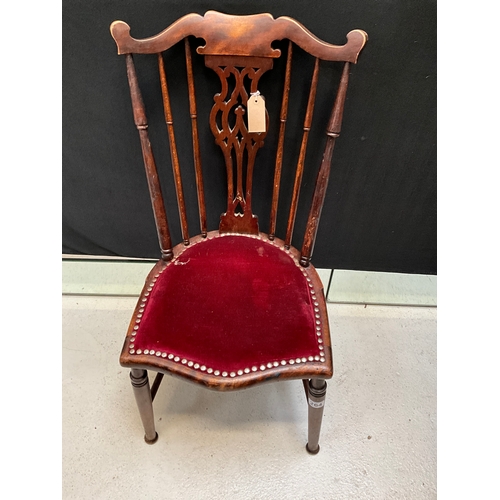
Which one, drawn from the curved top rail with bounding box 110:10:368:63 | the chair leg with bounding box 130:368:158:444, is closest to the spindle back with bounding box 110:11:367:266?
the curved top rail with bounding box 110:10:368:63

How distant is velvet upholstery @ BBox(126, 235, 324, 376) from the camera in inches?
32.7

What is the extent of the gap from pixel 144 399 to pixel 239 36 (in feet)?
2.90

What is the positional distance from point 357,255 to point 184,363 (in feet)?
2.54

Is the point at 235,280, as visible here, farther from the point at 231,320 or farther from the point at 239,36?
the point at 239,36

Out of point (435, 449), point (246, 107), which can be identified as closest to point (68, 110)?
point (246, 107)

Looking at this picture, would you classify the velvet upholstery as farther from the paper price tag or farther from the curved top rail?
the curved top rail

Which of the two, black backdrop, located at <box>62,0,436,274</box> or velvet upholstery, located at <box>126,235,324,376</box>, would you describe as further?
black backdrop, located at <box>62,0,436,274</box>

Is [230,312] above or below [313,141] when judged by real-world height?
below

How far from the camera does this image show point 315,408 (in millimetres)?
965

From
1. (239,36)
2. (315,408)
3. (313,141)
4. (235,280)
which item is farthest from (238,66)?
(315,408)

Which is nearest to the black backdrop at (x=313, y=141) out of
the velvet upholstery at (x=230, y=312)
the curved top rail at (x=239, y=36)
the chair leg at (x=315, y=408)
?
the curved top rail at (x=239, y=36)

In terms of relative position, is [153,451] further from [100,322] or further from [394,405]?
[394,405]

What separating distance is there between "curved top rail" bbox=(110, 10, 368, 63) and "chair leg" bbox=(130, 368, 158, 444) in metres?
0.74

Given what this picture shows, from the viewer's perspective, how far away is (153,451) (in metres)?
1.12
